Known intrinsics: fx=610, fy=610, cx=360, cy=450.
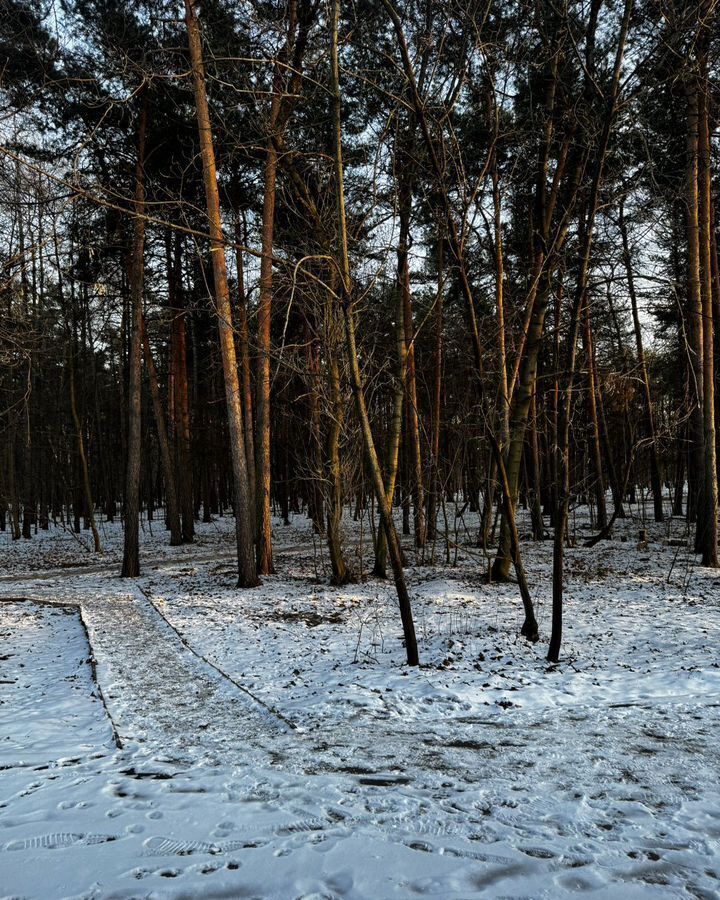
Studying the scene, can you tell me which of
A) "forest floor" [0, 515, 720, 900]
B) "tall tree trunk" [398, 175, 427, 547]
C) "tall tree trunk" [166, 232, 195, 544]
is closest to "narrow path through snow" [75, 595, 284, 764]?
"forest floor" [0, 515, 720, 900]

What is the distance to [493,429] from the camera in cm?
711

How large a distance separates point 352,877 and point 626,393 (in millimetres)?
17362

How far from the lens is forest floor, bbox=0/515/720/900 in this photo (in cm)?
290

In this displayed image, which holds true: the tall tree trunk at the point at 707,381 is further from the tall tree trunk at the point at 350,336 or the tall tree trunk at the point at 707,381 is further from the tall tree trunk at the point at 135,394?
the tall tree trunk at the point at 135,394

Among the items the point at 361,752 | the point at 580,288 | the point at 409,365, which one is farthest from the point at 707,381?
the point at 361,752

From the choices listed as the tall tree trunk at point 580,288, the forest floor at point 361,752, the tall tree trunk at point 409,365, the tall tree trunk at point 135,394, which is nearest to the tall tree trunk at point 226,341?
the forest floor at point 361,752

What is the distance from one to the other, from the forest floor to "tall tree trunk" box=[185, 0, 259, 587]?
2333mm

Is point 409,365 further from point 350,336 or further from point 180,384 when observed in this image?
point 180,384

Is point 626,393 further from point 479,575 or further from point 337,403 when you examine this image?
point 337,403

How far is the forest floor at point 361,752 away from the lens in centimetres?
290

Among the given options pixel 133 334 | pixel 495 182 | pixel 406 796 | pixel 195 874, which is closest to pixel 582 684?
pixel 406 796

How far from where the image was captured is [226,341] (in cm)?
1170

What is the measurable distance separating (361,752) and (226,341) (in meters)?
8.73

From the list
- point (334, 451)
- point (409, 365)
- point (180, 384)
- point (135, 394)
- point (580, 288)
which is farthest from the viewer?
point (180, 384)
